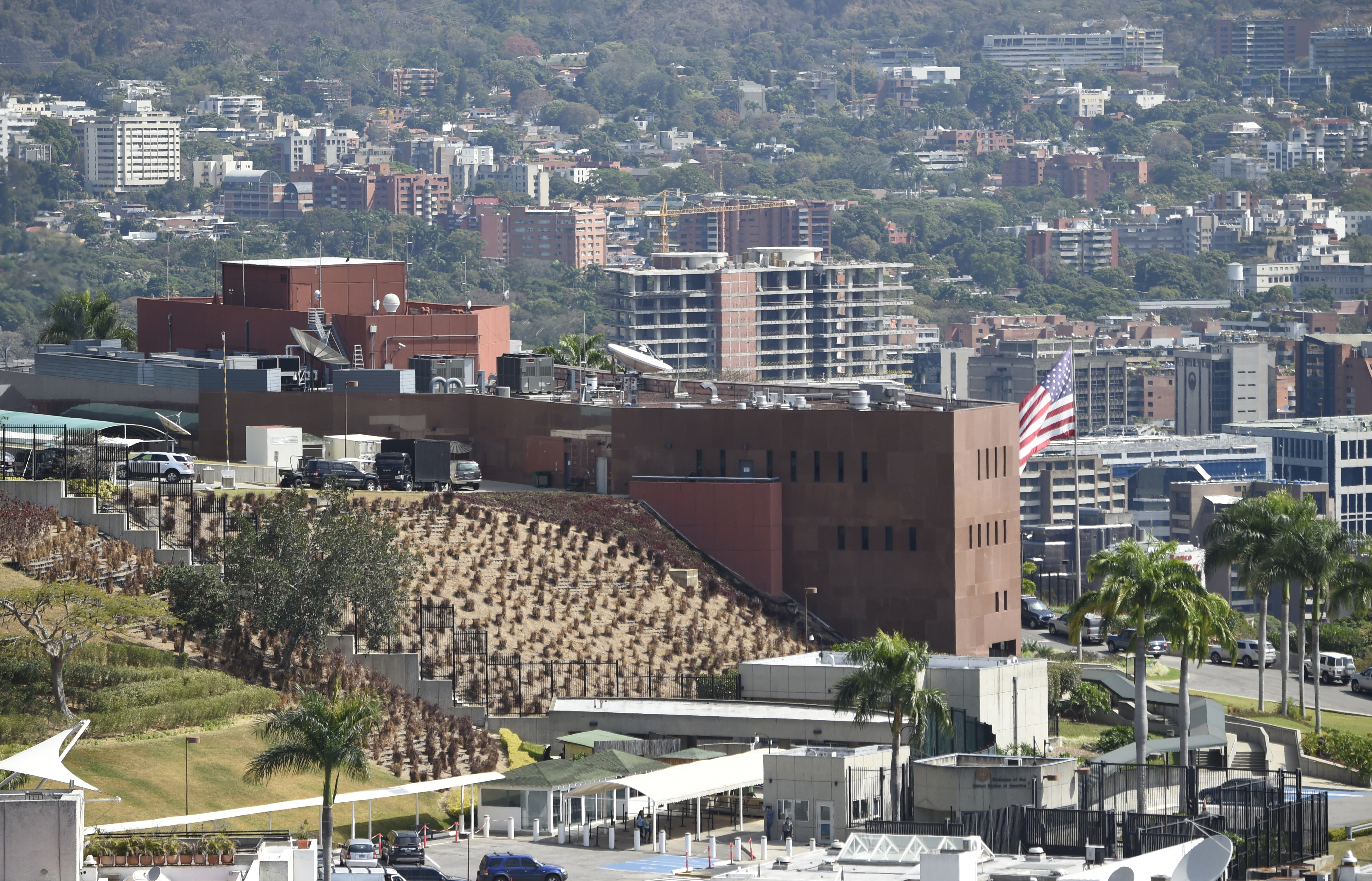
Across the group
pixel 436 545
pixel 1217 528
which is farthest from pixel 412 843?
pixel 1217 528

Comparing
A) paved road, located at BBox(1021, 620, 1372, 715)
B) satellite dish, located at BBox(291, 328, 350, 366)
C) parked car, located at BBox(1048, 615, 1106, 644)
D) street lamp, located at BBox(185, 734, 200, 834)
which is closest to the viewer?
street lamp, located at BBox(185, 734, 200, 834)

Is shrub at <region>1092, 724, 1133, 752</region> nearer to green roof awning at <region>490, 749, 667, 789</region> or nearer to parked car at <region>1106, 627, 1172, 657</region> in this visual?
parked car at <region>1106, 627, 1172, 657</region>

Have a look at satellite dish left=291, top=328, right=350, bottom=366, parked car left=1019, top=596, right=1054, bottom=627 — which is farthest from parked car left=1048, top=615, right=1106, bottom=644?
satellite dish left=291, top=328, right=350, bottom=366

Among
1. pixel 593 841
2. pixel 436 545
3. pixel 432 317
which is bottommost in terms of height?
pixel 593 841

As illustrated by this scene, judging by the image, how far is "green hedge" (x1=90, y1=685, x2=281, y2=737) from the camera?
63.9 m

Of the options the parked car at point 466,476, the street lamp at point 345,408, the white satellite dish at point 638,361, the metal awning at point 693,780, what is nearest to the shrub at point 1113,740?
the metal awning at point 693,780

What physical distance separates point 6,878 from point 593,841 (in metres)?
23.5

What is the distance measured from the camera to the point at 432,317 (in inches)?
4668

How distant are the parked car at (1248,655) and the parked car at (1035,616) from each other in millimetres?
8018

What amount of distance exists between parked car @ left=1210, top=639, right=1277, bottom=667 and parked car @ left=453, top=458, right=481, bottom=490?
108 ft

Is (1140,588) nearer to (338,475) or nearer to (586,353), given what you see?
(338,475)

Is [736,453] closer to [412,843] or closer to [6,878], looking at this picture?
[412,843]

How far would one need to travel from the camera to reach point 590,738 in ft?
242

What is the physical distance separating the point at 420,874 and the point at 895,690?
51.6ft
